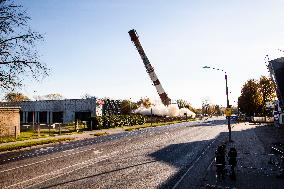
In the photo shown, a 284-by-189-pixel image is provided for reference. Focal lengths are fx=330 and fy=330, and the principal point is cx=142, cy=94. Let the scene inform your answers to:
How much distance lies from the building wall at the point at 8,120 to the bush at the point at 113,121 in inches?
554

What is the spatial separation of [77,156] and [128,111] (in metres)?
76.2

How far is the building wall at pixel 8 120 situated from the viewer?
1529 inches

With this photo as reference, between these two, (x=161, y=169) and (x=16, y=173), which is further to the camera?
(x=161, y=169)

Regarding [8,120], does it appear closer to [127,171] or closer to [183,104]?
[127,171]

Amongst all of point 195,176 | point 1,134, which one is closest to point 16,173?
point 195,176

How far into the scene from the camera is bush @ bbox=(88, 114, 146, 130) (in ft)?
177

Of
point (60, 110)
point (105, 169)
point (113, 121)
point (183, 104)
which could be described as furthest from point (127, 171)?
point (183, 104)

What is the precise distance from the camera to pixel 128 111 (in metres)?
99.0

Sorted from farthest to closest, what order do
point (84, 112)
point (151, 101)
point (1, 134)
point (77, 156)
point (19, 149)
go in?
point (151, 101) < point (84, 112) < point (1, 134) < point (19, 149) < point (77, 156)

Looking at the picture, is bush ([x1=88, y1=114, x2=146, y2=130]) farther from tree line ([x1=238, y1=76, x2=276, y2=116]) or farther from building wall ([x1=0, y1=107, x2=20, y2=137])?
tree line ([x1=238, y1=76, x2=276, y2=116])

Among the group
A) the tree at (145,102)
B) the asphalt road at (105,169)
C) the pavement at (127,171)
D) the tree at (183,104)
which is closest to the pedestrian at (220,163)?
the pavement at (127,171)

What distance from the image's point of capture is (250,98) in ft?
298

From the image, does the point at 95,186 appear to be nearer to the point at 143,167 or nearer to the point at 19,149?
the point at 143,167

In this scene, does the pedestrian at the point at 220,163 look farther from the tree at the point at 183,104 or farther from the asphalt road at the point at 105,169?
the tree at the point at 183,104
